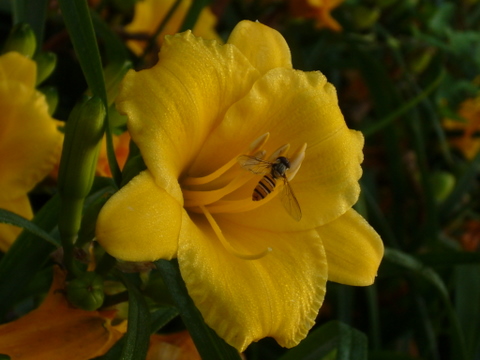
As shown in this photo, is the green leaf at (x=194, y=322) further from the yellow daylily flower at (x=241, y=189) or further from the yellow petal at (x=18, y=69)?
the yellow petal at (x=18, y=69)

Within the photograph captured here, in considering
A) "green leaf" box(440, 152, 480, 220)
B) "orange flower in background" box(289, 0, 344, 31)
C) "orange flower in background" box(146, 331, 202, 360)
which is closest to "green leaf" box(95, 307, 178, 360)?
"orange flower in background" box(146, 331, 202, 360)

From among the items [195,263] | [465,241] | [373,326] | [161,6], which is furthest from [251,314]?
[465,241]

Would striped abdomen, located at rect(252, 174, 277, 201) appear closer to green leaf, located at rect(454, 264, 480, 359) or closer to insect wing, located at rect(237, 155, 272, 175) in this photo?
insect wing, located at rect(237, 155, 272, 175)

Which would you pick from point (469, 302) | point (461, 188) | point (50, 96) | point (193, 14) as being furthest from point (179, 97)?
point (461, 188)

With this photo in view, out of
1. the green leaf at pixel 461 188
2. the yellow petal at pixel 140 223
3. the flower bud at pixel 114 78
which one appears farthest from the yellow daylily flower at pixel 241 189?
the green leaf at pixel 461 188

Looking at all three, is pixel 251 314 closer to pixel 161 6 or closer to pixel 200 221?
pixel 200 221

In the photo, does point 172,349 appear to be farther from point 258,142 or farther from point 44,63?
point 44,63

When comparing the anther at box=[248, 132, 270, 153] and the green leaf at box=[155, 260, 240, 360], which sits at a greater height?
the anther at box=[248, 132, 270, 153]
